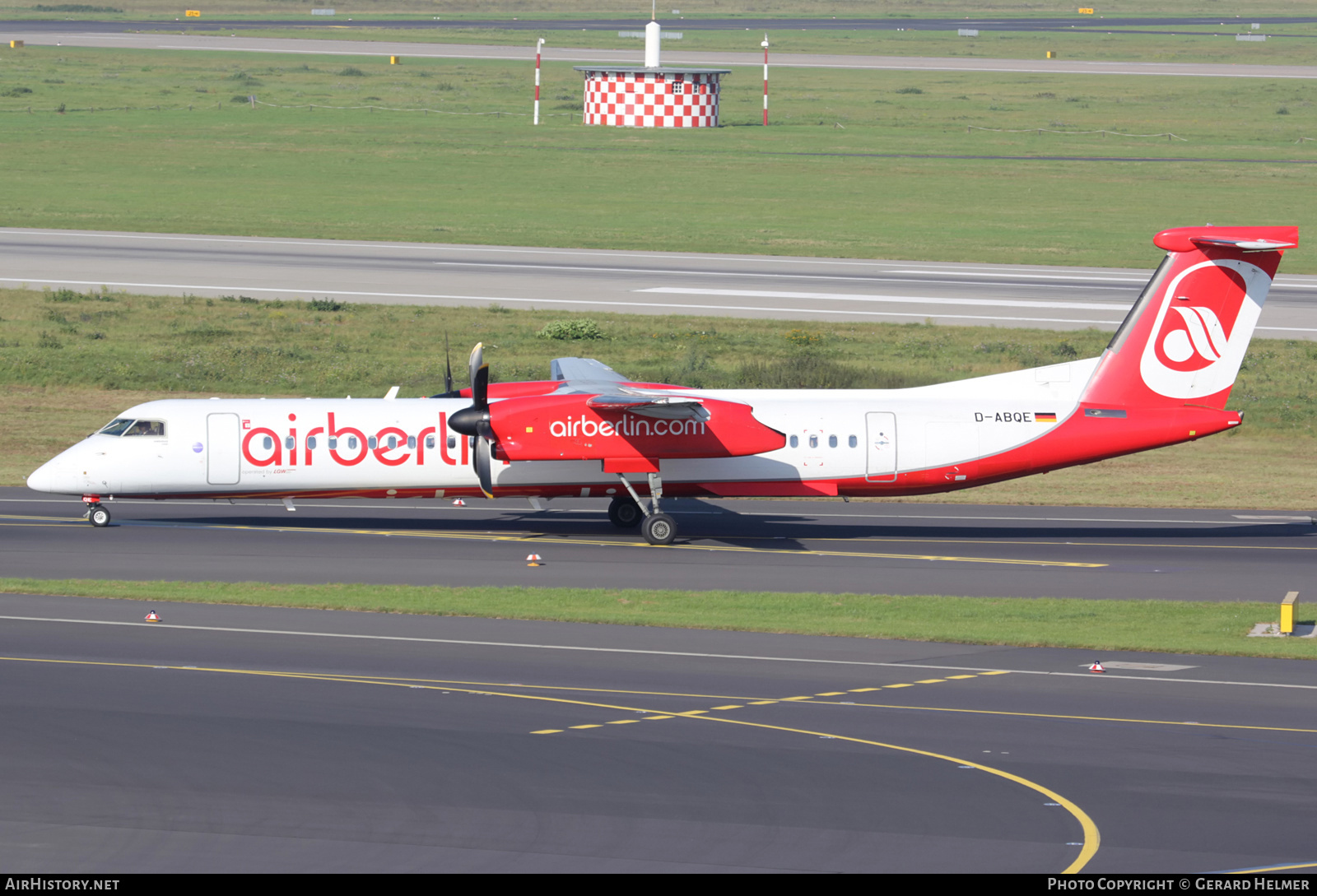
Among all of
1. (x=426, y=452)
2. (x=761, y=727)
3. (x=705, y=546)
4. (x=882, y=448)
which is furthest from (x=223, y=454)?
(x=761, y=727)

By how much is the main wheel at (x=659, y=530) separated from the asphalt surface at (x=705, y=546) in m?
0.20

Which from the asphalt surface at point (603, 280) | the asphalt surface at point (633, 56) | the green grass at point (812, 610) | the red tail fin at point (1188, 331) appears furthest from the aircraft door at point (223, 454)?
the asphalt surface at point (633, 56)

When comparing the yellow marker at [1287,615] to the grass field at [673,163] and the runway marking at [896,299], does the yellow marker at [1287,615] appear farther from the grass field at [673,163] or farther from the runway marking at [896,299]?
the grass field at [673,163]

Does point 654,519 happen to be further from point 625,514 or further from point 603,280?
point 603,280

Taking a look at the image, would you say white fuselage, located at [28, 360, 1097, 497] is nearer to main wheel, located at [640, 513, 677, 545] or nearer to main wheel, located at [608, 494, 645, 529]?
main wheel, located at [640, 513, 677, 545]

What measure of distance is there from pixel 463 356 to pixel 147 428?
57.0 feet

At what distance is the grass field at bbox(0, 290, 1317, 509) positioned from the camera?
1640 inches

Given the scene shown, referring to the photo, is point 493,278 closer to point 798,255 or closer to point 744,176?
point 798,255

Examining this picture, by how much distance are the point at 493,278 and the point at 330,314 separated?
8.18 metres

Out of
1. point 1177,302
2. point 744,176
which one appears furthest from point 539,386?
point 744,176

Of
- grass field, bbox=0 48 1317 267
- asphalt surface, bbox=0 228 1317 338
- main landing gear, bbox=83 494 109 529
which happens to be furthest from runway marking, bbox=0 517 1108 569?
grass field, bbox=0 48 1317 267

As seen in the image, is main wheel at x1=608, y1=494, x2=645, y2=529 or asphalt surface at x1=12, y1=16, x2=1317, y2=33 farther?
asphalt surface at x1=12, y1=16, x2=1317, y2=33

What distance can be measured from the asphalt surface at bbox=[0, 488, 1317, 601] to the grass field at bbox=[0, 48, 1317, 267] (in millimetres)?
32979

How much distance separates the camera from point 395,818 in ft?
49.4
